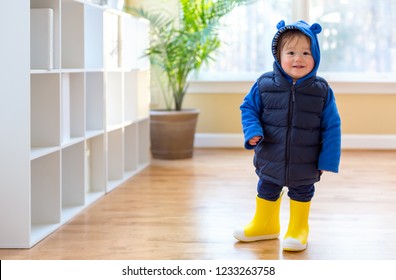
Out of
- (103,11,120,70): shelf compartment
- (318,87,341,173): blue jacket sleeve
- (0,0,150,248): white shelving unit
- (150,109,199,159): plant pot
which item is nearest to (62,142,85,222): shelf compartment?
(0,0,150,248): white shelving unit

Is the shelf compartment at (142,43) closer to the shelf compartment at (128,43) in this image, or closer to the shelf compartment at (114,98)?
the shelf compartment at (128,43)

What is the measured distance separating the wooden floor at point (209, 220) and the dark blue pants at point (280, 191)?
0.59 feet

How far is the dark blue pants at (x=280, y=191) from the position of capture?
256cm

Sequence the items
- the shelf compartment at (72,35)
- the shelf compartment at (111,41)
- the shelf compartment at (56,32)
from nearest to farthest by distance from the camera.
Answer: the shelf compartment at (56,32)
the shelf compartment at (72,35)
the shelf compartment at (111,41)

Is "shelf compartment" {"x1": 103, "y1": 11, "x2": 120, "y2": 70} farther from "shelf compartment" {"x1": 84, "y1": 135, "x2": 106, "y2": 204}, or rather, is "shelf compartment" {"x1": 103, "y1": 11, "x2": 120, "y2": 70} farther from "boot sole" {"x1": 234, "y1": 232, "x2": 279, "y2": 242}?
"boot sole" {"x1": 234, "y1": 232, "x2": 279, "y2": 242}

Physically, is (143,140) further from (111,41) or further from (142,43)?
(111,41)

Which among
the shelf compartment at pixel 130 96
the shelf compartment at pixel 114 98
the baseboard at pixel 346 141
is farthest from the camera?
the baseboard at pixel 346 141

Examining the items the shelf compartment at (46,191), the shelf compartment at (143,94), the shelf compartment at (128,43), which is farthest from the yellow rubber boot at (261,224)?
the shelf compartment at (143,94)

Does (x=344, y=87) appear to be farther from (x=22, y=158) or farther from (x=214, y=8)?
(x=22, y=158)

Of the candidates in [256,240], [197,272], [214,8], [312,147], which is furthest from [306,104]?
[214,8]

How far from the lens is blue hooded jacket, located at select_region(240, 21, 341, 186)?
97.4 inches

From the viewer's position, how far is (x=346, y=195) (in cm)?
356

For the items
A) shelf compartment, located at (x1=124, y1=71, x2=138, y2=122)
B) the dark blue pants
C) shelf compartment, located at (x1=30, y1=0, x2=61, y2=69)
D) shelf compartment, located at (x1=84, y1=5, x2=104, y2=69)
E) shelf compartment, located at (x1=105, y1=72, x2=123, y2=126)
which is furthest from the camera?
shelf compartment, located at (x1=124, y1=71, x2=138, y2=122)

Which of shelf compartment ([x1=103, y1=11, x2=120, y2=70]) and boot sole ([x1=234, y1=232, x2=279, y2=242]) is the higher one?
shelf compartment ([x1=103, y1=11, x2=120, y2=70])
